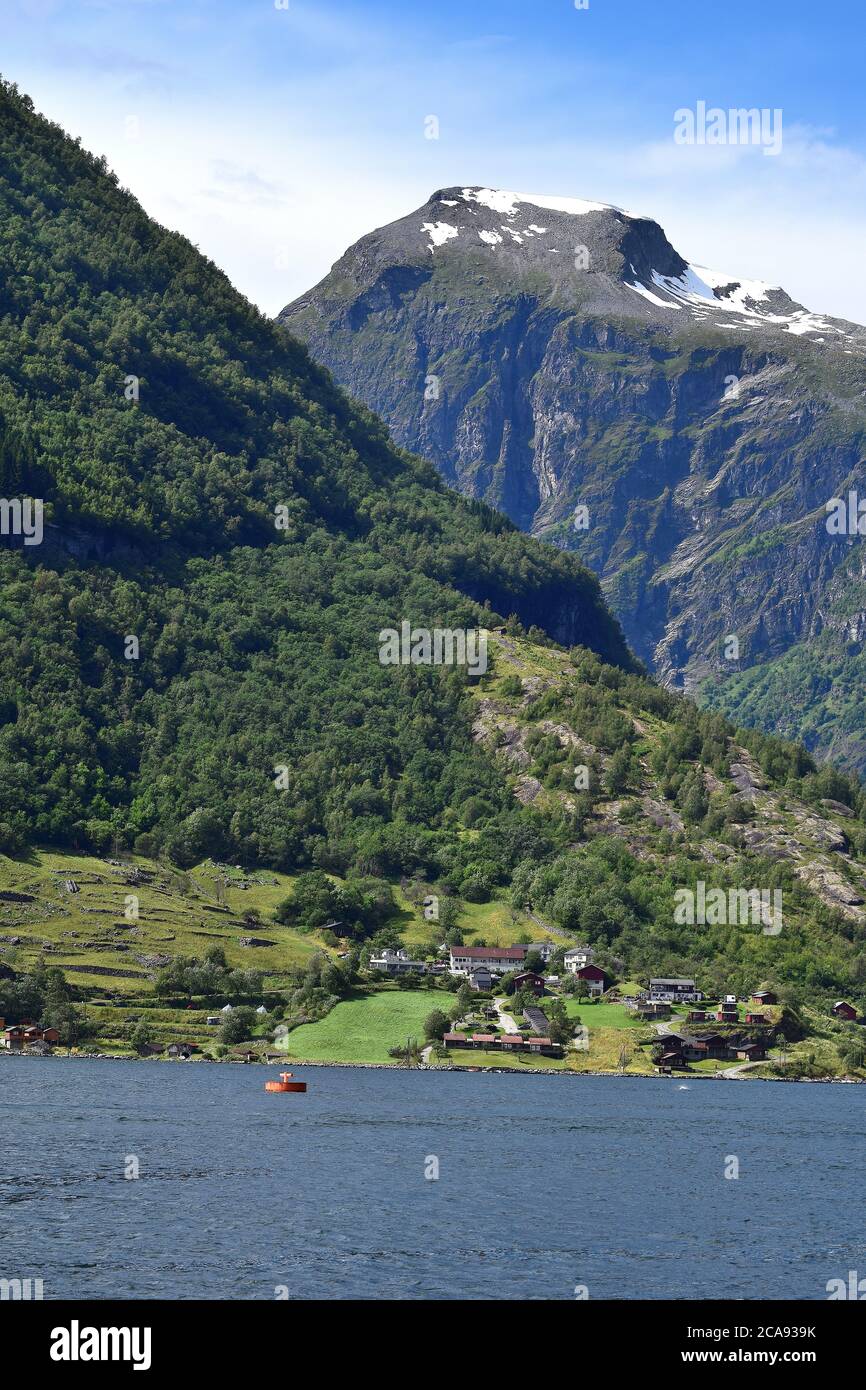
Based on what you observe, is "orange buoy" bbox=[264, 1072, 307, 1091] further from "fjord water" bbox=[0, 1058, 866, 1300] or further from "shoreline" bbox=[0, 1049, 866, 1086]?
"shoreline" bbox=[0, 1049, 866, 1086]

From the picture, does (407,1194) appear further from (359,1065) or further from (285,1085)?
(359,1065)

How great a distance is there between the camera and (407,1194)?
96.0 metres

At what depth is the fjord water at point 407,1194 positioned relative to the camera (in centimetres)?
7331

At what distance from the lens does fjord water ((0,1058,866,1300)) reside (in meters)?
73.3

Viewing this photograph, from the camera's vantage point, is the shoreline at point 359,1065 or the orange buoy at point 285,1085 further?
the shoreline at point 359,1065

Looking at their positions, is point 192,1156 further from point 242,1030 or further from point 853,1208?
point 242,1030

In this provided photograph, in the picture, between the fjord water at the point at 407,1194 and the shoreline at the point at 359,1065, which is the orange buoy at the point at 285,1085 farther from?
the shoreline at the point at 359,1065

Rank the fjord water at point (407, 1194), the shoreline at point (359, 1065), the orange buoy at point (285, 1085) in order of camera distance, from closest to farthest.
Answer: the fjord water at point (407, 1194) < the orange buoy at point (285, 1085) < the shoreline at point (359, 1065)

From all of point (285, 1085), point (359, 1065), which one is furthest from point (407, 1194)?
point (359, 1065)

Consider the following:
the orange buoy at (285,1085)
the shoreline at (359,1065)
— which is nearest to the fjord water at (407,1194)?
the orange buoy at (285,1085)
